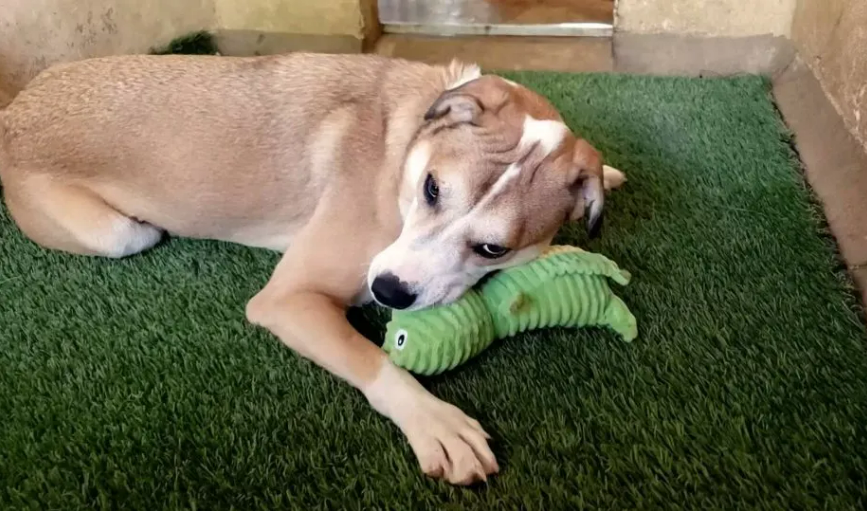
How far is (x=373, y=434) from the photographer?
1.92 meters

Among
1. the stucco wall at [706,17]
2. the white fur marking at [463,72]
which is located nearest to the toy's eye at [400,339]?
the white fur marking at [463,72]

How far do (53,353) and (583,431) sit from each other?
150 centimetres

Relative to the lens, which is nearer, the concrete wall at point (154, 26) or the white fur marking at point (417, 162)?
the white fur marking at point (417, 162)

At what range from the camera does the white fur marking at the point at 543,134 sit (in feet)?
6.51

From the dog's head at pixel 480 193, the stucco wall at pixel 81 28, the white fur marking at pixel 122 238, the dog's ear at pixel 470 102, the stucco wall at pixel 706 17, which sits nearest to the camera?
the dog's head at pixel 480 193

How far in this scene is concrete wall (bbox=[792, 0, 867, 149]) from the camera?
113 inches

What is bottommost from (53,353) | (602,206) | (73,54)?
(53,353)

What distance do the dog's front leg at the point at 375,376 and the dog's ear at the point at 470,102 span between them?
61cm

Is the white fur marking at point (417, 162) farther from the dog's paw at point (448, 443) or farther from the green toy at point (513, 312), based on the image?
the dog's paw at point (448, 443)

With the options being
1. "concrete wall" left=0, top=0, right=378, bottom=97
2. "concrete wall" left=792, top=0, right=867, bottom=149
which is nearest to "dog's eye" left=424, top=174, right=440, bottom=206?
"concrete wall" left=792, top=0, right=867, bottom=149

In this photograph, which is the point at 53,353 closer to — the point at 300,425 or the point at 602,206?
the point at 300,425

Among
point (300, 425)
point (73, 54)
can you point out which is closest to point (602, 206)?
point (300, 425)

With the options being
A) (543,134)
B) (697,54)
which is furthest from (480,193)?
(697,54)

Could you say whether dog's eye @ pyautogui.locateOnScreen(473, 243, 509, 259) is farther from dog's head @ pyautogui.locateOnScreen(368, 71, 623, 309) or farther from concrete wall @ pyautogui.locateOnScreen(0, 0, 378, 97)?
concrete wall @ pyautogui.locateOnScreen(0, 0, 378, 97)
